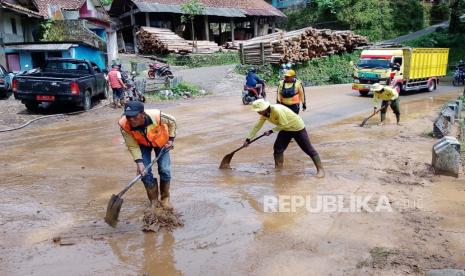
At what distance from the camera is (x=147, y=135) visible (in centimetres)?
543

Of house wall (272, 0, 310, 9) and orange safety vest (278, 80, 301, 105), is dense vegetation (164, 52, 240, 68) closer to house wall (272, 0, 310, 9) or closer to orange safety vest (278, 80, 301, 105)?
house wall (272, 0, 310, 9)

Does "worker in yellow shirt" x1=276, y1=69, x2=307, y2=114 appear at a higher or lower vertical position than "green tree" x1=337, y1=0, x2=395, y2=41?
lower

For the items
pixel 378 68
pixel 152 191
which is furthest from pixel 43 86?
pixel 378 68

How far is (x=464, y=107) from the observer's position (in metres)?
15.5

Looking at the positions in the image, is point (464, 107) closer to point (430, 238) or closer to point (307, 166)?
point (307, 166)

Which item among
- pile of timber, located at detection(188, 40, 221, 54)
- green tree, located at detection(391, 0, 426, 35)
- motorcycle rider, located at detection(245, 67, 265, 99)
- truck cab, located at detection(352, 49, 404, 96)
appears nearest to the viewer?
motorcycle rider, located at detection(245, 67, 265, 99)

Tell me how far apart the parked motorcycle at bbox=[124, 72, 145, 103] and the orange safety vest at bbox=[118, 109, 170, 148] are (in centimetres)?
1085

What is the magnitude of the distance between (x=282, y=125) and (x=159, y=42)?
955 inches

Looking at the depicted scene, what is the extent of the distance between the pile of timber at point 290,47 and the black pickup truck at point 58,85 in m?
11.7

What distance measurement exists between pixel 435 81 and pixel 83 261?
71.3 ft

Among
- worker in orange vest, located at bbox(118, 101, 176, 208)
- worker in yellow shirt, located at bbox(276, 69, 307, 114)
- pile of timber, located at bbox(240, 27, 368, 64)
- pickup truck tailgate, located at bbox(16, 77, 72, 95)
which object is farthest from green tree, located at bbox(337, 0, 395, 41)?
worker in orange vest, located at bbox(118, 101, 176, 208)

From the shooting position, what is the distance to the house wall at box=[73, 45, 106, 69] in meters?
22.0

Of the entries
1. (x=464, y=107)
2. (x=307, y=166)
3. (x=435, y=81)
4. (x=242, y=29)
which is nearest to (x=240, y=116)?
(x=307, y=166)

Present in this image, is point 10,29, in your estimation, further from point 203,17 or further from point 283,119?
point 283,119
